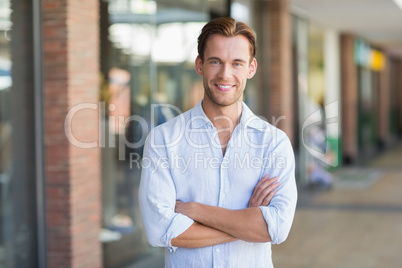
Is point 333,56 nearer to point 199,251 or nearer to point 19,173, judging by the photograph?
point 19,173

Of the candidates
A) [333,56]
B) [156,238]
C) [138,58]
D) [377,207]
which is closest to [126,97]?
[138,58]

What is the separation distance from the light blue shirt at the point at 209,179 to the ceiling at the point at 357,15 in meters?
8.62

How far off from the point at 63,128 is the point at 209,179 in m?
2.52

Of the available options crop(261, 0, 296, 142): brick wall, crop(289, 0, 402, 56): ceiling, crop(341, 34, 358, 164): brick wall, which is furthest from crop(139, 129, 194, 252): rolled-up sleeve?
crop(341, 34, 358, 164): brick wall

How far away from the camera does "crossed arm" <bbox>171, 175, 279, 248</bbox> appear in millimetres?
2051

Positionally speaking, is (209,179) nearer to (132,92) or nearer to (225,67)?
(225,67)

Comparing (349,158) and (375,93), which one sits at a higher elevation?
(375,93)

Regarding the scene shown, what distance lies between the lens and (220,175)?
6.83ft

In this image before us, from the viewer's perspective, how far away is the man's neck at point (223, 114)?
211cm

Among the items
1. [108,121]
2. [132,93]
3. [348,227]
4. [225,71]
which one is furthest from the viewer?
[348,227]

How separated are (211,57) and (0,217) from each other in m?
Answer: 2.63

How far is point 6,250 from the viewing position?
4242 mm

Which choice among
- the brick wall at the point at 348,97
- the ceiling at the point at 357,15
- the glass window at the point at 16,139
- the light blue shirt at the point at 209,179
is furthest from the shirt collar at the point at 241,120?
the brick wall at the point at 348,97

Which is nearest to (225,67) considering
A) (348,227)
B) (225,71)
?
(225,71)
